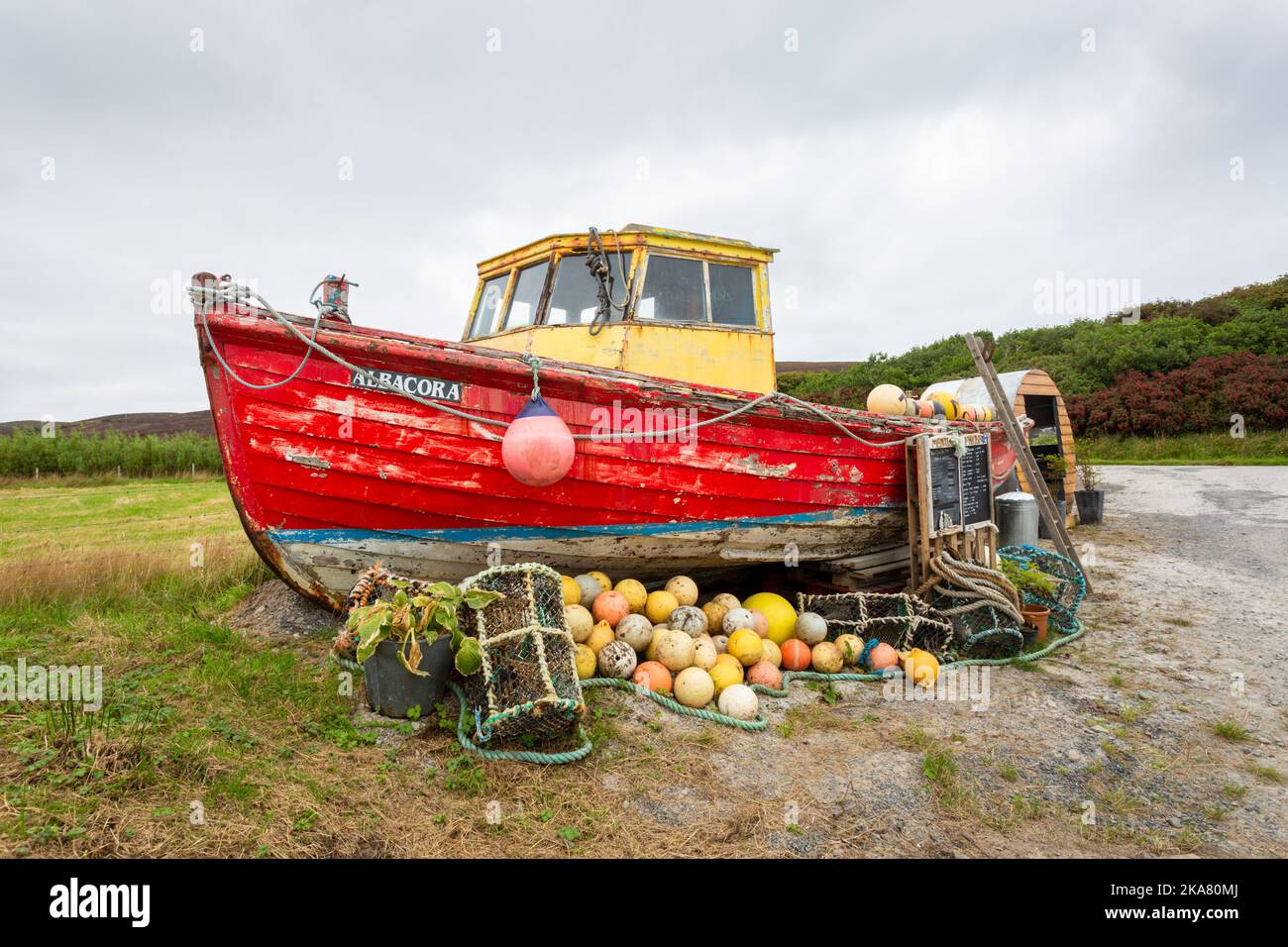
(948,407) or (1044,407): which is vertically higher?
(1044,407)

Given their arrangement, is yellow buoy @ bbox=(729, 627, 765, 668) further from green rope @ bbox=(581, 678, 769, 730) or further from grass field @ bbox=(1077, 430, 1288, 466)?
grass field @ bbox=(1077, 430, 1288, 466)

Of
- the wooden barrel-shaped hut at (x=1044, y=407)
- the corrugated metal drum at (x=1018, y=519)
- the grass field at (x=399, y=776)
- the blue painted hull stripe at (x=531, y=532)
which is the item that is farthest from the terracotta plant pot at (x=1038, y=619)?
the wooden barrel-shaped hut at (x=1044, y=407)

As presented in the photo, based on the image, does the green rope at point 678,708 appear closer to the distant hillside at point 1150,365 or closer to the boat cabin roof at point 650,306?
the boat cabin roof at point 650,306

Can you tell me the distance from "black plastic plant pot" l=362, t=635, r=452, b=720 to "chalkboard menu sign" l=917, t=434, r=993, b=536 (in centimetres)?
394

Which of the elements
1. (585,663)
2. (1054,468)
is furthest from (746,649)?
(1054,468)

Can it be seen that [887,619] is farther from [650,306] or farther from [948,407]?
[948,407]

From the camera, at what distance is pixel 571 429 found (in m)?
4.41

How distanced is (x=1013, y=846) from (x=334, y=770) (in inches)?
113

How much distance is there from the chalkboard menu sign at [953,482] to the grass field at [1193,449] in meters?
14.6

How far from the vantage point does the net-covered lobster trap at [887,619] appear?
16.1 ft

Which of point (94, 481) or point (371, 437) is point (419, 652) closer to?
point (371, 437)

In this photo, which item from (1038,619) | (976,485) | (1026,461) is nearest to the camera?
(1038,619)

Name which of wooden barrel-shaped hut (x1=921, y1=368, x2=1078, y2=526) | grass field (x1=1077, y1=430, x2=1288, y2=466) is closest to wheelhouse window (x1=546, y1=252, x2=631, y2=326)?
wooden barrel-shaped hut (x1=921, y1=368, x2=1078, y2=526)

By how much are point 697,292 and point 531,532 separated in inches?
→ 102
